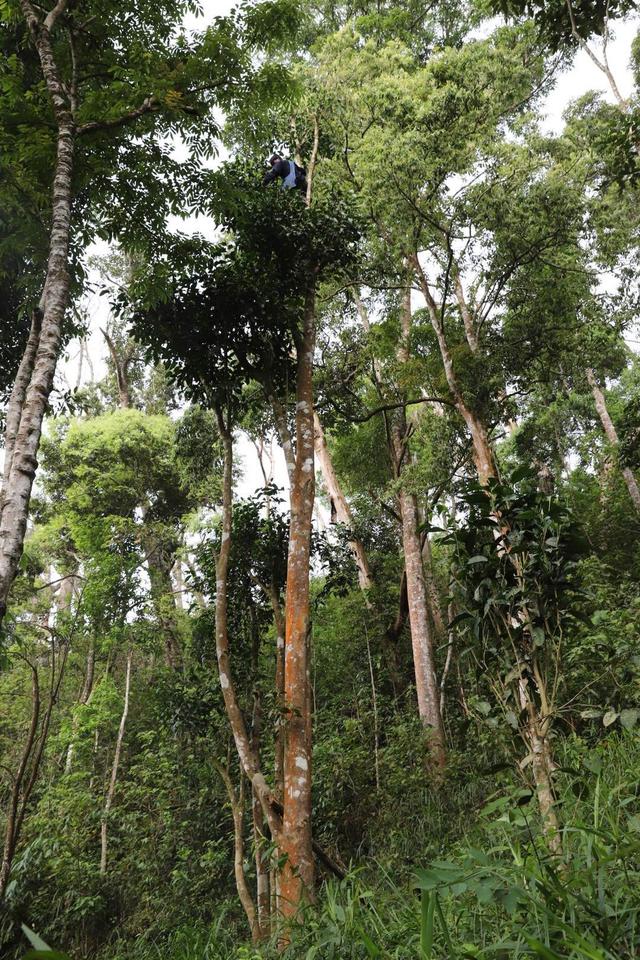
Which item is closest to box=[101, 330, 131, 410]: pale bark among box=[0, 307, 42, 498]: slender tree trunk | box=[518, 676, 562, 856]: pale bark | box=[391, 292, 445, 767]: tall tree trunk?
box=[391, 292, 445, 767]: tall tree trunk

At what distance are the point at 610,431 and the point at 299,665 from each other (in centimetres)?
1287

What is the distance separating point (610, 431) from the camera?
14953 millimetres

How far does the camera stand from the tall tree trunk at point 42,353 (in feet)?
12.2

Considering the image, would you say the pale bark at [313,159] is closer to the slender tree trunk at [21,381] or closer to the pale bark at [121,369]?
the slender tree trunk at [21,381]

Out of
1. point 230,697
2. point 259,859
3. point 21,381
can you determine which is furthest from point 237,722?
point 21,381

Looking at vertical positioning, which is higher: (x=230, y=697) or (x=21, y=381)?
(x=21, y=381)

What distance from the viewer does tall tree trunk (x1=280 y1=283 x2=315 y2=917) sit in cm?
411

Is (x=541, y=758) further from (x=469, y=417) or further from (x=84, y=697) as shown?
(x=84, y=697)

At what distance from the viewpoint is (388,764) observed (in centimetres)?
754

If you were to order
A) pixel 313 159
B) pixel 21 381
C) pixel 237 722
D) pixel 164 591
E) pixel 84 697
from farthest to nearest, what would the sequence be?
pixel 164 591 → pixel 84 697 → pixel 313 159 → pixel 21 381 → pixel 237 722

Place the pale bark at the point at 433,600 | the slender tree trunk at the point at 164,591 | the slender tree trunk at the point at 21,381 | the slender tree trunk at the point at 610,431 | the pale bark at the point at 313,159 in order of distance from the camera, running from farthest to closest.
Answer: the slender tree trunk at the point at 610,431
the pale bark at the point at 433,600
the slender tree trunk at the point at 164,591
the pale bark at the point at 313,159
the slender tree trunk at the point at 21,381

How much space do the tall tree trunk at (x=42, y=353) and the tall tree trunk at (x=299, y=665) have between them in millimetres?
2257

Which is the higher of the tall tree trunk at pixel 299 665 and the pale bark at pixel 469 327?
the pale bark at pixel 469 327

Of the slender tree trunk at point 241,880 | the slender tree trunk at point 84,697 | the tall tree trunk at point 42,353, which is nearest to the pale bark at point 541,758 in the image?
the slender tree trunk at point 241,880
